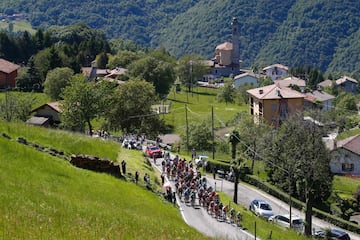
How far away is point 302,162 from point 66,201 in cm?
2521

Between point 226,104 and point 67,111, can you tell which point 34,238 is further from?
point 226,104

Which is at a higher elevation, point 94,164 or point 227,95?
point 94,164

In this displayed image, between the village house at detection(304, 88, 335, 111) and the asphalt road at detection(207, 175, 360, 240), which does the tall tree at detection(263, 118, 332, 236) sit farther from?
the village house at detection(304, 88, 335, 111)

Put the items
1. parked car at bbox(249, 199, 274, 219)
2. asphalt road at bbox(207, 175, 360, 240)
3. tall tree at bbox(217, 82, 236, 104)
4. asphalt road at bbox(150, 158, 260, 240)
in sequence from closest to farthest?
asphalt road at bbox(150, 158, 260, 240) < parked car at bbox(249, 199, 274, 219) < asphalt road at bbox(207, 175, 360, 240) < tall tree at bbox(217, 82, 236, 104)

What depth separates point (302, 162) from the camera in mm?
37625

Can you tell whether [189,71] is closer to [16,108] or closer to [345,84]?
[345,84]

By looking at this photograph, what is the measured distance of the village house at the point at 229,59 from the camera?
584ft

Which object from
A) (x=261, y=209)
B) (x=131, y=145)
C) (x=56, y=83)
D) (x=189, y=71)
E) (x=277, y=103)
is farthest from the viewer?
(x=189, y=71)

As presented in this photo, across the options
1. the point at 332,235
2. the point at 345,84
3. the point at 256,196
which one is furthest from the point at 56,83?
the point at 345,84

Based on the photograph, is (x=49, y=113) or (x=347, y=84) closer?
(x=49, y=113)

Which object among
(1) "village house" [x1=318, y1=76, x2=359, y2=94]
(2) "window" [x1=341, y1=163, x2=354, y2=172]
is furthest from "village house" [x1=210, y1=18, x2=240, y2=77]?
(2) "window" [x1=341, y1=163, x2=354, y2=172]

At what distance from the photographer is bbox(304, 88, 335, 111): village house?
108 metres

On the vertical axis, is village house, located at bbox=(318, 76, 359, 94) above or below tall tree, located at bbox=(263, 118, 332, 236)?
below

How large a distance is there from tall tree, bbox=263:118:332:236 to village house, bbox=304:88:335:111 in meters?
61.4
